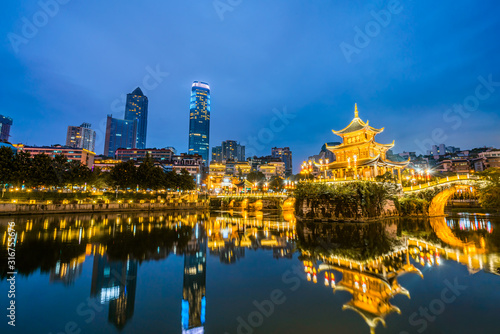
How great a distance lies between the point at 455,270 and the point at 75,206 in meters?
52.8

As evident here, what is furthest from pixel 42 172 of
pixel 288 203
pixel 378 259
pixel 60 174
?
pixel 378 259

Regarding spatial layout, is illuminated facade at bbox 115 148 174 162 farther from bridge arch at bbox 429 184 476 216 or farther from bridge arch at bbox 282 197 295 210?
bridge arch at bbox 429 184 476 216

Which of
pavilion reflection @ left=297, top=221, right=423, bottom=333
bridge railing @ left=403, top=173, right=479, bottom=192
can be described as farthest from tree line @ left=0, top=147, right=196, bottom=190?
bridge railing @ left=403, top=173, right=479, bottom=192

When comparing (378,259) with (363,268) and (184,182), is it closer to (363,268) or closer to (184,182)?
(363,268)

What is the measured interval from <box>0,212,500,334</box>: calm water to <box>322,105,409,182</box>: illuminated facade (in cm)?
2373

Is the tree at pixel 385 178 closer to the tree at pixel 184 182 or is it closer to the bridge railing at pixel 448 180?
the bridge railing at pixel 448 180

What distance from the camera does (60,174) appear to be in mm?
49062

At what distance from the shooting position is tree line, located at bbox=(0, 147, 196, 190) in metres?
42.2

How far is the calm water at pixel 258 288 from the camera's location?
663cm

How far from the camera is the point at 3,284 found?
363 inches

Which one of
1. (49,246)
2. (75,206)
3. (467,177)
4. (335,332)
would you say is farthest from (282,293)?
(75,206)

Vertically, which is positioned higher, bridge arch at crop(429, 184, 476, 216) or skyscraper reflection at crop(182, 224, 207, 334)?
bridge arch at crop(429, 184, 476, 216)

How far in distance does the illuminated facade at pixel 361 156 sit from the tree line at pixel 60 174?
45.0m

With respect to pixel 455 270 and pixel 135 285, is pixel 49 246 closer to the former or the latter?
pixel 135 285
